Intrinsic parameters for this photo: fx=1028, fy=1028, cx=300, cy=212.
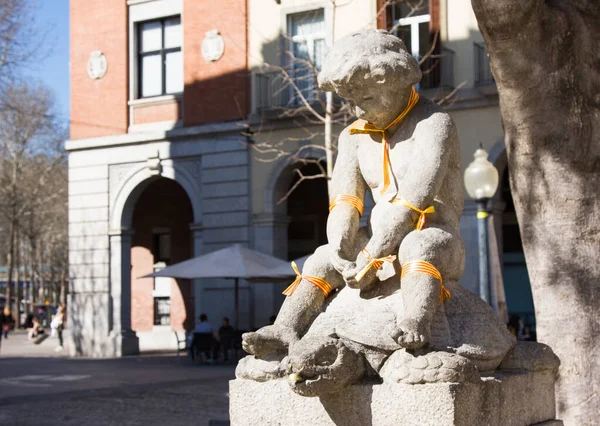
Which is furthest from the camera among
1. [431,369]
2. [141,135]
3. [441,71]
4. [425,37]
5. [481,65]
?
[141,135]

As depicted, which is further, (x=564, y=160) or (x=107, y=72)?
(x=107, y=72)

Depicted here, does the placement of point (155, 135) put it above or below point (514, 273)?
above

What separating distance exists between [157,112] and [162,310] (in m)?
6.60

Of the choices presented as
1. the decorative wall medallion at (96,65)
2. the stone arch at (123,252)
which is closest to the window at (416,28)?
the stone arch at (123,252)

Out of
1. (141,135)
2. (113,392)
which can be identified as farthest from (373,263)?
(141,135)

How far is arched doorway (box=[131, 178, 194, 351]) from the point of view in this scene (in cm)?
2928

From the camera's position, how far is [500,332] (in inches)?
198

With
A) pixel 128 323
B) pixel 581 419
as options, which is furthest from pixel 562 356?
pixel 128 323

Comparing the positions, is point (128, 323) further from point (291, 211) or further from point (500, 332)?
point (500, 332)

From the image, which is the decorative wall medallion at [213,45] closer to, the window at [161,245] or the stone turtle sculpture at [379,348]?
the window at [161,245]

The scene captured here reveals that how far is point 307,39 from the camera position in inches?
925

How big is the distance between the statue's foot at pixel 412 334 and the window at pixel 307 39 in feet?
61.8

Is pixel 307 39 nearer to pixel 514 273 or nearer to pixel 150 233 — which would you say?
pixel 514 273

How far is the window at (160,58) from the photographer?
25.7 metres
